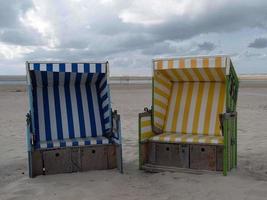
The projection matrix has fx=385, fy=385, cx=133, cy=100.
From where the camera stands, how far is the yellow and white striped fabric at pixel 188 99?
646 cm

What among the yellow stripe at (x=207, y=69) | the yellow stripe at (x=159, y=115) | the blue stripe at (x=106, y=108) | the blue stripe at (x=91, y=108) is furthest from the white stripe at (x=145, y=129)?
the yellow stripe at (x=207, y=69)

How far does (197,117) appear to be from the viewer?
261 inches

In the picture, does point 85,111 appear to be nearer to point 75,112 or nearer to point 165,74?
point 75,112

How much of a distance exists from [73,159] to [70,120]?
2.86 ft

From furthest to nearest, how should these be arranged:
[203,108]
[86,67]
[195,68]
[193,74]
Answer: [203,108] < [193,74] < [195,68] < [86,67]

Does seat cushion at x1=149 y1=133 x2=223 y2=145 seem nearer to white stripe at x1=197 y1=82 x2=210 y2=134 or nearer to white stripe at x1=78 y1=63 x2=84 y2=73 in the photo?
white stripe at x1=197 y1=82 x2=210 y2=134

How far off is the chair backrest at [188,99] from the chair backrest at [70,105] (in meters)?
0.93

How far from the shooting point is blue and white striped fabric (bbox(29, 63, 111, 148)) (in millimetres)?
6469

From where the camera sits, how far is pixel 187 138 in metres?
6.06

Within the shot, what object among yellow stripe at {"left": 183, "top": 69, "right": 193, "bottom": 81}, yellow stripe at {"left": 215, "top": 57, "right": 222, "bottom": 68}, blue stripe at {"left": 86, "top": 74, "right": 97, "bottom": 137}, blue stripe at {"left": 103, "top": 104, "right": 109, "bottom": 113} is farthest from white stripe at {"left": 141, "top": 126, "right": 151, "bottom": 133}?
yellow stripe at {"left": 215, "top": 57, "right": 222, "bottom": 68}

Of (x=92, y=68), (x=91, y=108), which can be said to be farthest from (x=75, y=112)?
(x=92, y=68)

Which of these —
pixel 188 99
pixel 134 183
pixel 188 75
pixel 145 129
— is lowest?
pixel 134 183

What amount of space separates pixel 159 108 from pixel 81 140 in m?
1.46

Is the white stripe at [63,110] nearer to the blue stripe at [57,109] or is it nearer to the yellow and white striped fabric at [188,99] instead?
the blue stripe at [57,109]
